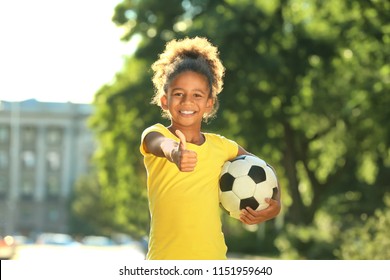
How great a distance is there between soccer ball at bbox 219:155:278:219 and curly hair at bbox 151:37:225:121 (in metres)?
0.30

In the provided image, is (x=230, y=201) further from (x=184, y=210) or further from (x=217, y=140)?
(x=184, y=210)

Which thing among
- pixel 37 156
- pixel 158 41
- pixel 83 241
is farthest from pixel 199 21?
pixel 37 156

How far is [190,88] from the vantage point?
15.6 feet

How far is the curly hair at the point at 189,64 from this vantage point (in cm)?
478

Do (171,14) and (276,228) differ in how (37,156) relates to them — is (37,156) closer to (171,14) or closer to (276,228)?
(276,228)

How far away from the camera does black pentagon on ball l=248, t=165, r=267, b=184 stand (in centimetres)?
519

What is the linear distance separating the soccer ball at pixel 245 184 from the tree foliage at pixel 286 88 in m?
18.5

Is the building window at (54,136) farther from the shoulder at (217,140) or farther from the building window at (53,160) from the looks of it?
the shoulder at (217,140)

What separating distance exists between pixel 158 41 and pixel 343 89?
6.20 meters

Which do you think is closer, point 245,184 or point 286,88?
point 245,184

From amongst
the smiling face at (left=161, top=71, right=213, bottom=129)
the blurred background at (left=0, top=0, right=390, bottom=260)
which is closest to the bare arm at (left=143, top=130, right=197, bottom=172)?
the smiling face at (left=161, top=71, right=213, bottom=129)

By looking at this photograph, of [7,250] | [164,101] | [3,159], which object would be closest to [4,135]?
[3,159]

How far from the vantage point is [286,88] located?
30703 millimetres

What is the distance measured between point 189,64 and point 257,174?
0.78 meters
